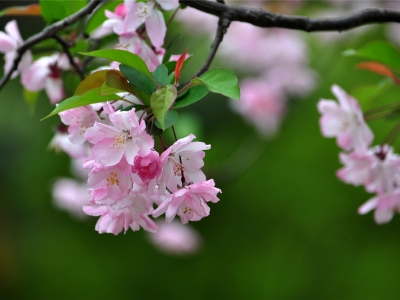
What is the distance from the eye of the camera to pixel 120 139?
21.5 inches

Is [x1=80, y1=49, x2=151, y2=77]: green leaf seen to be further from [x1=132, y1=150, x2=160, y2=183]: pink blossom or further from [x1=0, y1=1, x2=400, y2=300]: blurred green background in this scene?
[x1=0, y1=1, x2=400, y2=300]: blurred green background

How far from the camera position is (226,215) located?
2701 mm

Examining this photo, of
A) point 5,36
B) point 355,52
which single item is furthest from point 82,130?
point 355,52

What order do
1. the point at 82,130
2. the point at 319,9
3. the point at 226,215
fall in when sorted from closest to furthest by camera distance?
the point at 82,130 → the point at 226,215 → the point at 319,9

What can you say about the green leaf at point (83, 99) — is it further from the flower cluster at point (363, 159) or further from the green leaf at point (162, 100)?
the flower cluster at point (363, 159)

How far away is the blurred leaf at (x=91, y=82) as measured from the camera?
0.65 m

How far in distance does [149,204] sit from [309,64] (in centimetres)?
251

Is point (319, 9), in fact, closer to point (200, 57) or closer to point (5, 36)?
point (200, 57)

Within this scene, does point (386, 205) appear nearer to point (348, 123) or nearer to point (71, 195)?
point (348, 123)

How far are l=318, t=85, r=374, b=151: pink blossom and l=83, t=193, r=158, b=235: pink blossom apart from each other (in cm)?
47

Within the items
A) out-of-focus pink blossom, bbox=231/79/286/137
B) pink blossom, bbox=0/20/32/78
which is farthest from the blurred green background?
pink blossom, bbox=0/20/32/78

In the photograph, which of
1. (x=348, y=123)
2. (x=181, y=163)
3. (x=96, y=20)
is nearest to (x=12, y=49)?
(x=96, y=20)

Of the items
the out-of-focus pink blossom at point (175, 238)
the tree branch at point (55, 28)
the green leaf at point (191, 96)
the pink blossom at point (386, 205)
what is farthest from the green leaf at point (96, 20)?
the out-of-focus pink blossom at point (175, 238)

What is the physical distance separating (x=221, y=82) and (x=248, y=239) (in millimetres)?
2178
